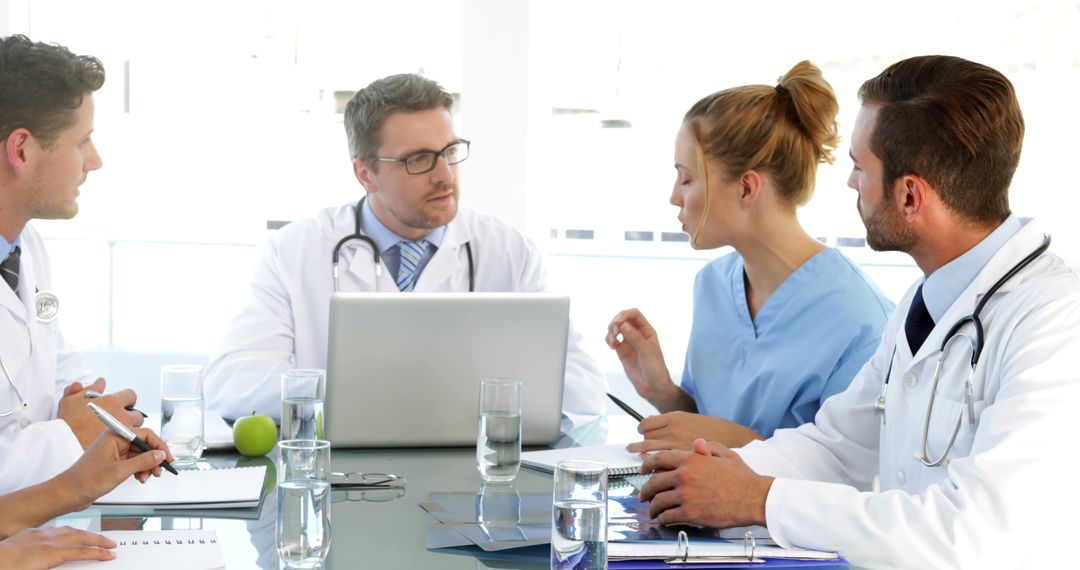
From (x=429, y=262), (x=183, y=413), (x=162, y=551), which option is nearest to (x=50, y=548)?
(x=162, y=551)

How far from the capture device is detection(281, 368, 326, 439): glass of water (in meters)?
1.64

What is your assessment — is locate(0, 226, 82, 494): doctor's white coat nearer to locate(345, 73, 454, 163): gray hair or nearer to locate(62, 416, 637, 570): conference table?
locate(62, 416, 637, 570): conference table

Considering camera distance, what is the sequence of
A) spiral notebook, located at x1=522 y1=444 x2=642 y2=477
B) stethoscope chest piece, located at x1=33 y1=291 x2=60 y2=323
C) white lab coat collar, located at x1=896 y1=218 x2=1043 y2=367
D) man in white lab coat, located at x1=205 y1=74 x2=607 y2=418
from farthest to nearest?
man in white lab coat, located at x1=205 y1=74 x2=607 y2=418 < stethoscope chest piece, located at x1=33 y1=291 x2=60 y2=323 < spiral notebook, located at x1=522 y1=444 x2=642 y2=477 < white lab coat collar, located at x1=896 y1=218 x2=1043 y2=367

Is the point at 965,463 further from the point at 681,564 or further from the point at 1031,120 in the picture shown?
the point at 1031,120

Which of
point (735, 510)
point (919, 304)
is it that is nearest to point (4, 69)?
point (735, 510)

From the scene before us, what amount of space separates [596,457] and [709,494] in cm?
40

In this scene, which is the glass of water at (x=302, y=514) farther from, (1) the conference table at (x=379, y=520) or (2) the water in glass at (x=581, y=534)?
(2) the water in glass at (x=581, y=534)

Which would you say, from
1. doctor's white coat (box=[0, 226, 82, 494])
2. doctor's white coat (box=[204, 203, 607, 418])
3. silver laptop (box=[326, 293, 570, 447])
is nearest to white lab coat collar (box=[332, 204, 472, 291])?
doctor's white coat (box=[204, 203, 607, 418])

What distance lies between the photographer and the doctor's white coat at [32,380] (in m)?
1.62

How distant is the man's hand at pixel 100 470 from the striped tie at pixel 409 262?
3.86 ft

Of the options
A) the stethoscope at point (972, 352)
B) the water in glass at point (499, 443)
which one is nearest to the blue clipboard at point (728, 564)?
the stethoscope at point (972, 352)

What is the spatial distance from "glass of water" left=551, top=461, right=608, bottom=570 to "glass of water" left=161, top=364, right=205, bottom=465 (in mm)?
800

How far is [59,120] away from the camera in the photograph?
1953 millimetres

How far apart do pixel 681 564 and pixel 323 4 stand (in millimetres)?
3705
